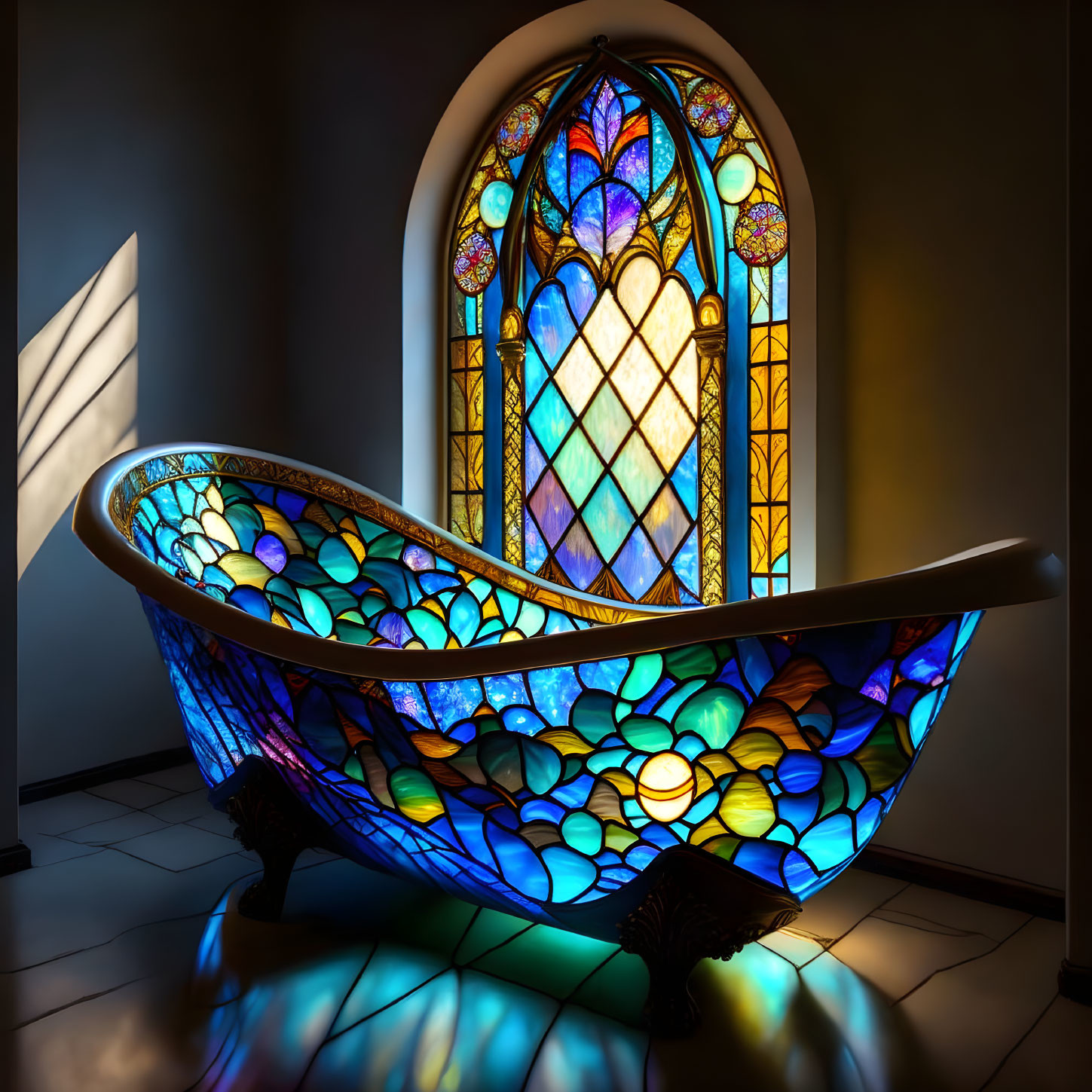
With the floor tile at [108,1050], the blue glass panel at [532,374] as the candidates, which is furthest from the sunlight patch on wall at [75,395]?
the floor tile at [108,1050]

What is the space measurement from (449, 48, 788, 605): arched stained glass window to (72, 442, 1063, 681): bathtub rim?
0.96m

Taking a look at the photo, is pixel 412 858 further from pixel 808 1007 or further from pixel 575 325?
pixel 575 325

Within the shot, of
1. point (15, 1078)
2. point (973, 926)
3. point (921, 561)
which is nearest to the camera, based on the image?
point (15, 1078)

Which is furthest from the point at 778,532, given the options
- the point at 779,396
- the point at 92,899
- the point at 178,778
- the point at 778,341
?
the point at 178,778

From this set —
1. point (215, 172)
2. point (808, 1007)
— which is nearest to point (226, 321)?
point (215, 172)

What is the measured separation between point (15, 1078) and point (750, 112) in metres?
2.19

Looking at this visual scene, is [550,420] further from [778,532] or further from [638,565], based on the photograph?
[778,532]

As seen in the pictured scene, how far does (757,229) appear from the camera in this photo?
6.79 ft

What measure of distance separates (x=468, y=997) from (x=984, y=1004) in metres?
0.78

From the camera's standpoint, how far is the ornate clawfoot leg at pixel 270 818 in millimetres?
1560

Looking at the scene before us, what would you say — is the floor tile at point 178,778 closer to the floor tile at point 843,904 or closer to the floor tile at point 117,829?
the floor tile at point 117,829

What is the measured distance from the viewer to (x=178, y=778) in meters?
2.55

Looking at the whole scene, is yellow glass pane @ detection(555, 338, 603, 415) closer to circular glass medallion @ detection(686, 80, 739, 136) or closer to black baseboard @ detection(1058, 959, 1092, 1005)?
circular glass medallion @ detection(686, 80, 739, 136)

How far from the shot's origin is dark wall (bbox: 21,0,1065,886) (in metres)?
1.66
